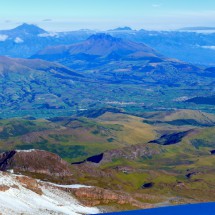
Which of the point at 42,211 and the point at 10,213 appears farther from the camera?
the point at 42,211

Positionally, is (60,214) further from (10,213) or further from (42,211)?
(10,213)

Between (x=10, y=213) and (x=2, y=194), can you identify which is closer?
(x=10, y=213)

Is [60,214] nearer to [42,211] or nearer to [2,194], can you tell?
[42,211]

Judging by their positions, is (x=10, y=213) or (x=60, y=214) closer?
(x=10, y=213)

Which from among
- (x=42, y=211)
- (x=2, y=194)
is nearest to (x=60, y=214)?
(x=42, y=211)
